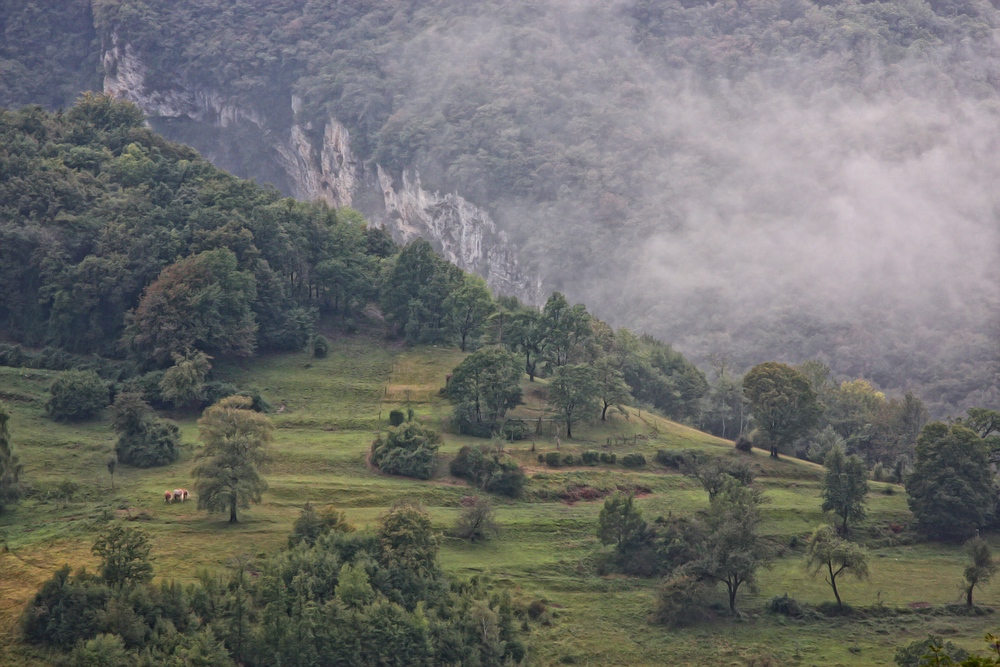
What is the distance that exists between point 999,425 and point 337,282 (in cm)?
5894

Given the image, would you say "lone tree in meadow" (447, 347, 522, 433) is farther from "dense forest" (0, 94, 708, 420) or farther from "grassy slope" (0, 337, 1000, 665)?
"dense forest" (0, 94, 708, 420)

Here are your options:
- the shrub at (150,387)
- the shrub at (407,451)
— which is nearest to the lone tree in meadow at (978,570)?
the shrub at (407,451)

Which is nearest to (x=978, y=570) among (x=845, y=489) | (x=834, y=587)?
(x=834, y=587)

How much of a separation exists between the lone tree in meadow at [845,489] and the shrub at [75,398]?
52.3 meters

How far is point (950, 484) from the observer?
8456 centimetres

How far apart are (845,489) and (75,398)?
180 ft

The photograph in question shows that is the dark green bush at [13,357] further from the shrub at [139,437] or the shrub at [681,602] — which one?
the shrub at [681,602]

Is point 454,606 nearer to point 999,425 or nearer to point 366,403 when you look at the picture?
point 366,403

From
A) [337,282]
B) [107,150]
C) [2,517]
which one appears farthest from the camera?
[107,150]

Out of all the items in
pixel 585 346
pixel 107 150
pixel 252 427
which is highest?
pixel 107 150

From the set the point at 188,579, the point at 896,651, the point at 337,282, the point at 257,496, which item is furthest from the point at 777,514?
the point at 337,282

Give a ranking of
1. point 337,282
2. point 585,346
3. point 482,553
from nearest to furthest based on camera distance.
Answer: point 482,553
point 585,346
point 337,282

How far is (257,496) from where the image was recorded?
2822 inches

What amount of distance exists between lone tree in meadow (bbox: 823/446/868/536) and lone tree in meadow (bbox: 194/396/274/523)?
38.7 meters
